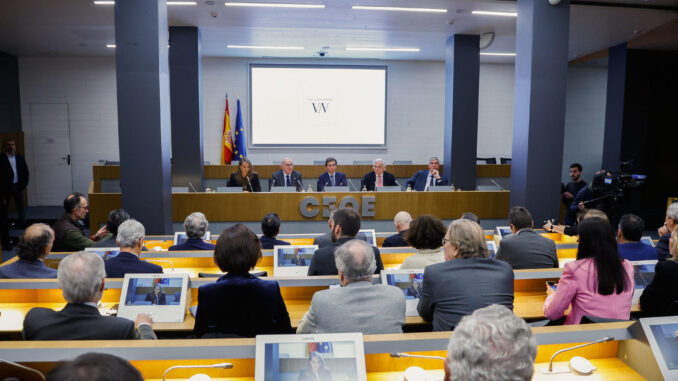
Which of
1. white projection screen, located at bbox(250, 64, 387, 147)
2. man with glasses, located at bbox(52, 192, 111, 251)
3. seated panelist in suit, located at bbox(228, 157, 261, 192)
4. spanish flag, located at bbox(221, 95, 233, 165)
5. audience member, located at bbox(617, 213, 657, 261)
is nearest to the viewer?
audience member, located at bbox(617, 213, 657, 261)

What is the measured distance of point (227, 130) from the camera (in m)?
11.2

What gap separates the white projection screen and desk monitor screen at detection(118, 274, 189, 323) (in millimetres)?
9145

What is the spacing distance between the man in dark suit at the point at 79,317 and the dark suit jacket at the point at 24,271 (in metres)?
1.29

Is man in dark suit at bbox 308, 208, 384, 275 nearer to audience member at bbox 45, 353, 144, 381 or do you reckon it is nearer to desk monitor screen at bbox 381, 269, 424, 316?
desk monitor screen at bbox 381, 269, 424, 316

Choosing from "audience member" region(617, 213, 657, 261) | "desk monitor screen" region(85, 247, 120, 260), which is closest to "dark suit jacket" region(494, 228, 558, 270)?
"audience member" region(617, 213, 657, 261)

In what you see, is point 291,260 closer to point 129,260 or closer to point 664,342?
point 129,260

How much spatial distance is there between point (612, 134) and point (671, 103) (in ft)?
5.79

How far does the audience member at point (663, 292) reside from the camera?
2674 mm

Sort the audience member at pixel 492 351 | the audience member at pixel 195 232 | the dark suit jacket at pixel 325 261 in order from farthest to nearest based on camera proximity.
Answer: the audience member at pixel 195 232, the dark suit jacket at pixel 325 261, the audience member at pixel 492 351

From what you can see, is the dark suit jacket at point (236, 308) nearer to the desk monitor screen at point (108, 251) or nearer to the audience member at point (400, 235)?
the desk monitor screen at point (108, 251)

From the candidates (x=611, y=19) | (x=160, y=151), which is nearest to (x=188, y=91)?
(x=160, y=151)

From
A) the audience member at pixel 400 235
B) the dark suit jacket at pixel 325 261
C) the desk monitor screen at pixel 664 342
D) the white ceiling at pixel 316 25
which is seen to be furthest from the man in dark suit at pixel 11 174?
the desk monitor screen at pixel 664 342

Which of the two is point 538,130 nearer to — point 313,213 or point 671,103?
point 313,213

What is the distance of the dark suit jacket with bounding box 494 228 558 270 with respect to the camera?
137 inches
